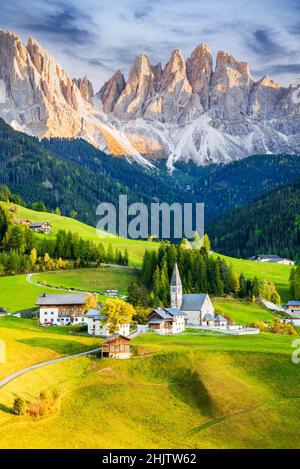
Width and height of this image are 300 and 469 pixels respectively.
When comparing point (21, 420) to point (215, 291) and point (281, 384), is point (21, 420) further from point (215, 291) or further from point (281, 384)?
point (215, 291)

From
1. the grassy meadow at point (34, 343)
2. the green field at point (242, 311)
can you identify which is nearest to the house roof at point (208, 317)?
the green field at point (242, 311)

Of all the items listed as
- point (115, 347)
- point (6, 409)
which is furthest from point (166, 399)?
point (6, 409)

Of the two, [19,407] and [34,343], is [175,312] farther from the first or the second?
[19,407]

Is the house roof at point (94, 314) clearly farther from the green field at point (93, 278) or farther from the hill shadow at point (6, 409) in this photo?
A: the hill shadow at point (6, 409)

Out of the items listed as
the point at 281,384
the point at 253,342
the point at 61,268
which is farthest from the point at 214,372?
the point at 61,268

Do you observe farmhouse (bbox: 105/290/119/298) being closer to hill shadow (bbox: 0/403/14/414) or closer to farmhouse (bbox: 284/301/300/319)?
farmhouse (bbox: 284/301/300/319)
